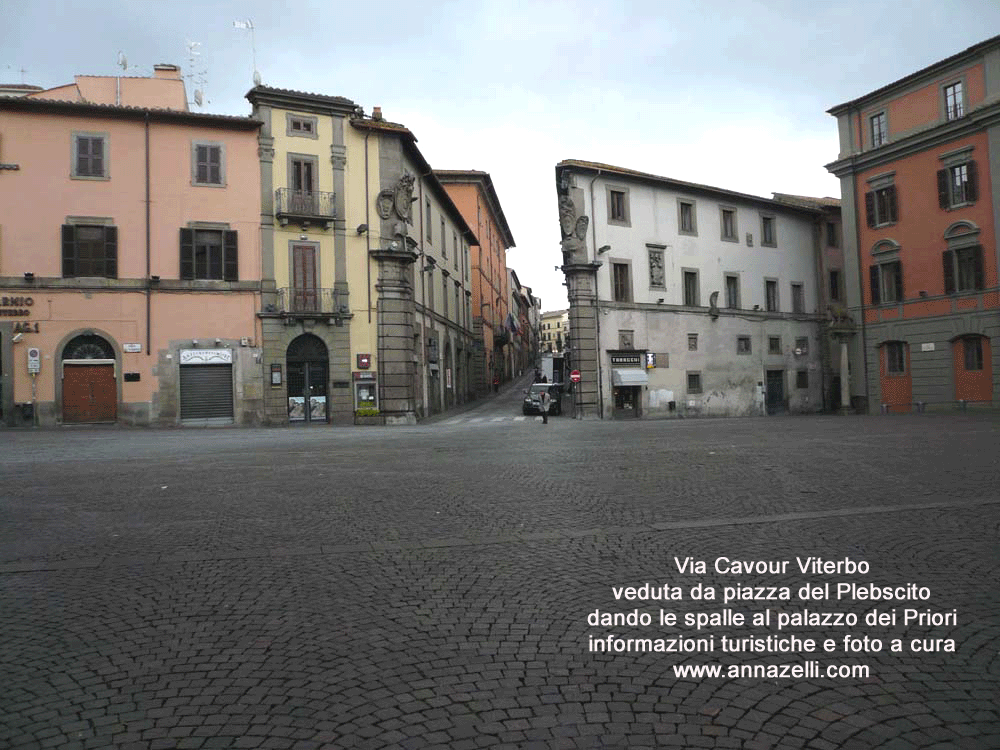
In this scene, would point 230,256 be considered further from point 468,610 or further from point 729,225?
point 468,610

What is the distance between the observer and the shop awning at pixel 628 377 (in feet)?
114

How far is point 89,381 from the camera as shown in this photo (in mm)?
27844

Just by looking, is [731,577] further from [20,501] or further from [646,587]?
[20,501]

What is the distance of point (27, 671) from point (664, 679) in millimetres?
3196

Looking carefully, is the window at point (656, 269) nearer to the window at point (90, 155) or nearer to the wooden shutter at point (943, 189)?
the wooden shutter at point (943, 189)

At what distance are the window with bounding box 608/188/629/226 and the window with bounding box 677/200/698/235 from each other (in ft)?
11.0

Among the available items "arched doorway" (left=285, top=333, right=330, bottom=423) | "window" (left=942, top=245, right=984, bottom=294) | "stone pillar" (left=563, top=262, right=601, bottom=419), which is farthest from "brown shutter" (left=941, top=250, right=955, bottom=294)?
"arched doorway" (left=285, top=333, right=330, bottom=423)

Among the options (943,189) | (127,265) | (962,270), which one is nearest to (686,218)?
(943,189)

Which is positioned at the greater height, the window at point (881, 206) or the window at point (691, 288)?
the window at point (881, 206)

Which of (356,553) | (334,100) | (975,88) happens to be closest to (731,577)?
(356,553)

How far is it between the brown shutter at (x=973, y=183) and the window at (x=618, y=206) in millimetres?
14398


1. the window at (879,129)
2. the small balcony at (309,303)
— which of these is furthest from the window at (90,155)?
the window at (879,129)

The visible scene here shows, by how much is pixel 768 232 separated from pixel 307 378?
86.0 feet

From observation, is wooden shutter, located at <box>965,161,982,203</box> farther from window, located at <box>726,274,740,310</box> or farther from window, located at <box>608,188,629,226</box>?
window, located at <box>608,188,629,226</box>
